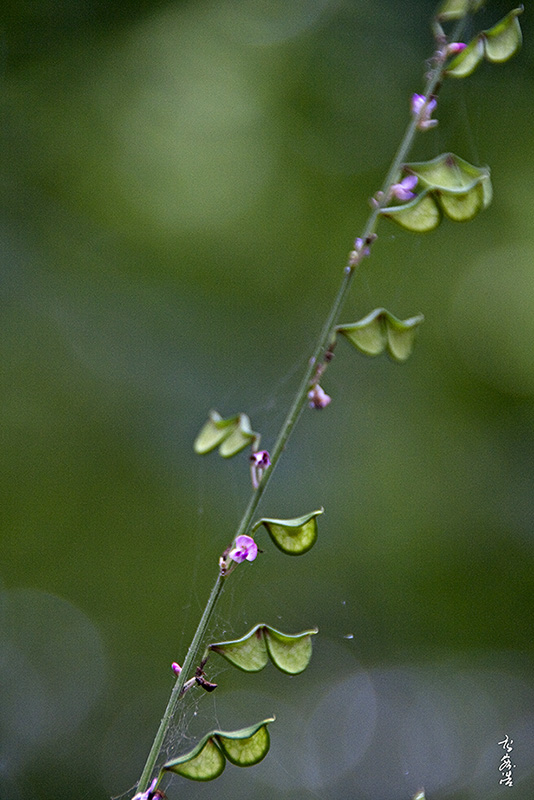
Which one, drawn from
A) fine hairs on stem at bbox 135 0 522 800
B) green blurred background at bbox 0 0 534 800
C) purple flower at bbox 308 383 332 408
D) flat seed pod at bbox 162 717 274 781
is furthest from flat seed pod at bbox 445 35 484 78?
green blurred background at bbox 0 0 534 800

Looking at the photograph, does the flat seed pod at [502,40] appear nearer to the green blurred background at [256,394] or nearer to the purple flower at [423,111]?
the purple flower at [423,111]

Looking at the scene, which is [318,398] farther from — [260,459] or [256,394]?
[256,394]

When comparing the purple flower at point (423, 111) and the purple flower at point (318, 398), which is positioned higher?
the purple flower at point (423, 111)

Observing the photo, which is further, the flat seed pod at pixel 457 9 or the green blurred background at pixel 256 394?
the green blurred background at pixel 256 394

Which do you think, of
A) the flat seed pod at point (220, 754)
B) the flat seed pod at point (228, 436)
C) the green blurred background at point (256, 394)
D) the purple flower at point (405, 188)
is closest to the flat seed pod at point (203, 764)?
the flat seed pod at point (220, 754)

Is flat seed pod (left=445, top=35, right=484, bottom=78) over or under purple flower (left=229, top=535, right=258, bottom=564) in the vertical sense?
over

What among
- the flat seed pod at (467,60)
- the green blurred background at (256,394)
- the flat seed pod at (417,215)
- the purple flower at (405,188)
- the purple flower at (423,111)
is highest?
the flat seed pod at (467,60)

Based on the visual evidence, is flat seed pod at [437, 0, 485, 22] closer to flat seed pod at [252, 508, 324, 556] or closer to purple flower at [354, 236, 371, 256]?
purple flower at [354, 236, 371, 256]

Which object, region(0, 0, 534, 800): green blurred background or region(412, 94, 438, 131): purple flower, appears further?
region(0, 0, 534, 800): green blurred background
